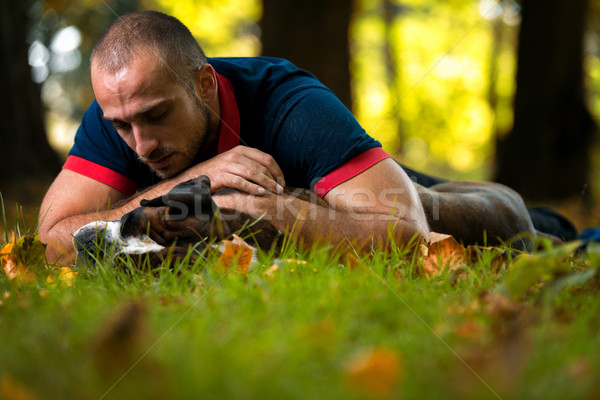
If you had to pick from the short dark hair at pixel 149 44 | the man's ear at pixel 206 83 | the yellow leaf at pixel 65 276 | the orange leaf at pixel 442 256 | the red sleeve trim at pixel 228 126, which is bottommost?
the orange leaf at pixel 442 256

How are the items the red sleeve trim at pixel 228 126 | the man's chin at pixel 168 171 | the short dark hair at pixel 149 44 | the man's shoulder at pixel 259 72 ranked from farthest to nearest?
the man's shoulder at pixel 259 72 → the red sleeve trim at pixel 228 126 → the man's chin at pixel 168 171 → the short dark hair at pixel 149 44

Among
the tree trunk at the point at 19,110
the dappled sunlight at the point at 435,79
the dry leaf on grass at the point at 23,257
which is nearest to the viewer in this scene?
the dry leaf on grass at the point at 23,257

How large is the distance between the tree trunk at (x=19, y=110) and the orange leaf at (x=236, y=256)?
21.4 feet

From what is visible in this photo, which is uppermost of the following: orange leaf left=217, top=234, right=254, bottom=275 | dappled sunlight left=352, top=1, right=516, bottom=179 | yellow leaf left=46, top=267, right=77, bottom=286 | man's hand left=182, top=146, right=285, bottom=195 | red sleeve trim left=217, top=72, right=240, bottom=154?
red sleeve trim left=217, top=72, right=240, bottom=154

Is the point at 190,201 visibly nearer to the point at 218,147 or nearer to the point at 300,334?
the point at 218,147

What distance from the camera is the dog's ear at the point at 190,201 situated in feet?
7.25

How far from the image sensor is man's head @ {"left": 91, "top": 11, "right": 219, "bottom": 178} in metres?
2.70

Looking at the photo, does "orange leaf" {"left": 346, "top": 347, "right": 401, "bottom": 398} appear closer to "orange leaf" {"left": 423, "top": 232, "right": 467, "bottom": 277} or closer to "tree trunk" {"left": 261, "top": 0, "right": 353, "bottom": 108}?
"orange leaf" {"left": 423, "top": 232, "right": 467, "bottom": 277}

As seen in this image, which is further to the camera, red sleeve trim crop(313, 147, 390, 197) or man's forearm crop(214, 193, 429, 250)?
red sleeve trim crop(313, 147, 390, 197)

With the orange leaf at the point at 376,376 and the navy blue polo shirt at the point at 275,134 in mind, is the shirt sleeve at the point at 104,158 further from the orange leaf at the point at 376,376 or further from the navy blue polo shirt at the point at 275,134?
the orange leaf at the point at 376,376

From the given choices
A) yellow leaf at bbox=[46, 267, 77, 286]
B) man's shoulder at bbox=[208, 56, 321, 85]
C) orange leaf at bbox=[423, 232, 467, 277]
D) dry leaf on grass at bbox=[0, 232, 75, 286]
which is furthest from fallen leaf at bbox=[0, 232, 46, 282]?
orange leaf at bbox=[423, 232, 467, 277]

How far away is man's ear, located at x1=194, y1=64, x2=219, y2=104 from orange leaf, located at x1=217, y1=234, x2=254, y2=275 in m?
1.16

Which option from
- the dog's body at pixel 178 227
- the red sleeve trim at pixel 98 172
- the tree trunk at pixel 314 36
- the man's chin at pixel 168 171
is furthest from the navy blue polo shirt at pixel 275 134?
the tree trunk at pixel 314 36

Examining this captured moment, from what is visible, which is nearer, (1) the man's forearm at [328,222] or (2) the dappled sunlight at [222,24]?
(1) the man's forearm at [328,222]
